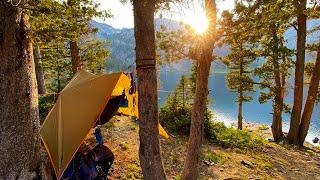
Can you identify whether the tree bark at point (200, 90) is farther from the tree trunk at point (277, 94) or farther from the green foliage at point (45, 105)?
the tree trunk at point (277, 94)

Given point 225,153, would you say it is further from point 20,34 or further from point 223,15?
→ point 20,34

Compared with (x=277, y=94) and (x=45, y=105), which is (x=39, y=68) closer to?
(x=45, y=105)

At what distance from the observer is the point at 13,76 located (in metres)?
6.02

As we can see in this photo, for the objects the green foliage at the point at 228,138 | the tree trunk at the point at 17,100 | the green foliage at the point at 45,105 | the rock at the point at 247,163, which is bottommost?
the rock at the point at 247,163

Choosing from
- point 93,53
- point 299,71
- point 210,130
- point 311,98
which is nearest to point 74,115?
point 210,130

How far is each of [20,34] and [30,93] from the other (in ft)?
3.34

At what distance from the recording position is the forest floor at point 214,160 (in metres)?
10.5

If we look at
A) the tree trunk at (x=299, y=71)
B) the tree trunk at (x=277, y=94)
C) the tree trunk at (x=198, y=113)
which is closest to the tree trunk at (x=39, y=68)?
the tree trunk at (x=277, y=94)

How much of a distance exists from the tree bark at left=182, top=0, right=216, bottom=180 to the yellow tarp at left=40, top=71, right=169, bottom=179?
2256 mm

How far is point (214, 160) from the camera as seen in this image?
472 inches

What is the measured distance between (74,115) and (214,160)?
16.6ft

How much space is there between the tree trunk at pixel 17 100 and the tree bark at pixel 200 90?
3.70m

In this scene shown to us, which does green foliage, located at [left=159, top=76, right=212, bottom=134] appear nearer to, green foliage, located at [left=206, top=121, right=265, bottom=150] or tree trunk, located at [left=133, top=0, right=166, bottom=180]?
green foliage, located at [left=206, top=121, right=265, bottom=150]

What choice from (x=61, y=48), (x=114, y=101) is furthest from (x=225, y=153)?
(x=61, y=48)
